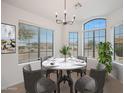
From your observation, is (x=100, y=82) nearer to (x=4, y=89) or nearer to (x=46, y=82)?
(x=46, y=82)

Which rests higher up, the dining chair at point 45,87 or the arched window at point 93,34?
the arched window at point 93,34

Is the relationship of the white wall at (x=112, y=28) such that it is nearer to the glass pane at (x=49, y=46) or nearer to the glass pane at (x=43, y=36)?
the glass pane at (x=49, y=46)

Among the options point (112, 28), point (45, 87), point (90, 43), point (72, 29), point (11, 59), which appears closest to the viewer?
point (45, 87)

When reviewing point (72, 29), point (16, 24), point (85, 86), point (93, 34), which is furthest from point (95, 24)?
point (85, 86)

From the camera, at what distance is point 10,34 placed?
11.7 feet

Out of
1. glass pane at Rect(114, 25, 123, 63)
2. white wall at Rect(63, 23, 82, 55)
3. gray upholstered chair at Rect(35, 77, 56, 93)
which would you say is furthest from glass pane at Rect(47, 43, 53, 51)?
gray upholstered chair at Rect(35, 77, 56, 93)

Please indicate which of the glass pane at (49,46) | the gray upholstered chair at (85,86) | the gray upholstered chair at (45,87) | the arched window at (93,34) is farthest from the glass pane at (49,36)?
the gray upholstered chair at (85,86)

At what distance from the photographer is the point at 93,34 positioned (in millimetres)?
6109

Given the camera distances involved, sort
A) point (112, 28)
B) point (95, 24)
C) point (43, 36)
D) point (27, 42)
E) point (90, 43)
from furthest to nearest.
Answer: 1. point (90, 43)
2. point (95, 24)
3. point (43, 36)
4. point (112, 28)
5. point (27, 42)

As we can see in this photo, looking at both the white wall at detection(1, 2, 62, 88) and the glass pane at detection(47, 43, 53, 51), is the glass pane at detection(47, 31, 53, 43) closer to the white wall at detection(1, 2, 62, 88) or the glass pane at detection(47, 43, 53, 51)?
the glass pane at detection(47, 43, 53, 51)

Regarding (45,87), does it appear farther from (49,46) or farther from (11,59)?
(49,46)

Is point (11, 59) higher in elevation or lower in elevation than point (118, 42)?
lower

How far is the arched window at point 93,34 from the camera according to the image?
5.65 meters

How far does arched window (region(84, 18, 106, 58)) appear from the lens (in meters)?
5.65
